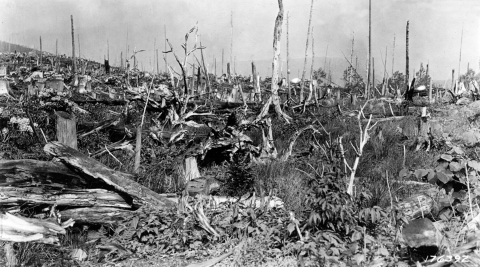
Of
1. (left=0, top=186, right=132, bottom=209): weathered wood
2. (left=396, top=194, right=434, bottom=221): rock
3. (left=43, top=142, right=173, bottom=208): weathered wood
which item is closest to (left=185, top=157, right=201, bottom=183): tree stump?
(left=43, top=142, right=173, bottom=208): weathered wood

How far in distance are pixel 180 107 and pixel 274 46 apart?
16.9ft

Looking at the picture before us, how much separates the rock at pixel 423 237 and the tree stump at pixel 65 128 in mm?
4260

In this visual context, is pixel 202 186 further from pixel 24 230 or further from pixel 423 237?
pixel 423 237

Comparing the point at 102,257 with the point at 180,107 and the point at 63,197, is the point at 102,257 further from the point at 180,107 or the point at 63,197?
the point at 180,107

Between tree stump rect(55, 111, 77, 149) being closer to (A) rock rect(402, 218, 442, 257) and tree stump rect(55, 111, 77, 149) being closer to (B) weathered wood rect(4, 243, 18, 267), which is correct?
(B) weathered wood rect(4, 243, 18, 267)

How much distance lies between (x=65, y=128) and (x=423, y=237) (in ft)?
14.5

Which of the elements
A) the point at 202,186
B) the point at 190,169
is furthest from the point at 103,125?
the point at 202,186

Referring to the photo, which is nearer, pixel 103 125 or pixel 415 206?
pixel 415 206

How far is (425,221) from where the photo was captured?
11.2 ft

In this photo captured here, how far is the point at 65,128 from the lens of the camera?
219 inches

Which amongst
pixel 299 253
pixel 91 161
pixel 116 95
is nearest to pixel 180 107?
pixel 91 161

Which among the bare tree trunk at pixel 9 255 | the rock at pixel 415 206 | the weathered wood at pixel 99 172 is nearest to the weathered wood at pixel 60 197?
the weathered wood at pixel 99 172

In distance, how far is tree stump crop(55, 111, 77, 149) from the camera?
5.51 metres

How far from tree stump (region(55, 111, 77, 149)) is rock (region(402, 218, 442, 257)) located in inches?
168
